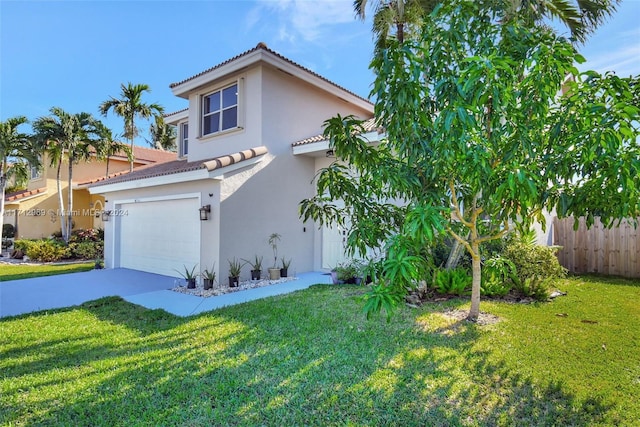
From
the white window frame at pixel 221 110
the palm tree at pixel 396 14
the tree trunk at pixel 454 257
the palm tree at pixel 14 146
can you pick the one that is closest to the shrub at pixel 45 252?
the palm tree at pixel 14 146

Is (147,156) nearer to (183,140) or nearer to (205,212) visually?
(183,140)

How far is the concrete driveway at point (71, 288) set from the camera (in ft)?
28.9

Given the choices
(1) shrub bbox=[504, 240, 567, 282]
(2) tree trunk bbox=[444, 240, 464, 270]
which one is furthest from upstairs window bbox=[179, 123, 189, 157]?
(1) shrub bbox=[504, 240, 567, 282]

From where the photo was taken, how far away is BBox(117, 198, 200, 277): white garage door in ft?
37.8

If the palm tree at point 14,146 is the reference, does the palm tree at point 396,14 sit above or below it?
Result: above

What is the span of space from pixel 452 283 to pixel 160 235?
10.4 m

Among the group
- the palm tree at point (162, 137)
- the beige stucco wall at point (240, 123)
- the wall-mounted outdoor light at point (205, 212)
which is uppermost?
the palm tree at point (162, 137)

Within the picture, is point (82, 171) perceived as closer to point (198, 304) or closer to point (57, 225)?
point (57, 225)

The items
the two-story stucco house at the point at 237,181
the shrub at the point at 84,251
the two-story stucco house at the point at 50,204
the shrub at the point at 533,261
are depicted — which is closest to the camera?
the shrub at the point at 533,261

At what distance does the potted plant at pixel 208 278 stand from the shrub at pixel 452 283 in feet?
21.2

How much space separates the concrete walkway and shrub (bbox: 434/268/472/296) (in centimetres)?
372

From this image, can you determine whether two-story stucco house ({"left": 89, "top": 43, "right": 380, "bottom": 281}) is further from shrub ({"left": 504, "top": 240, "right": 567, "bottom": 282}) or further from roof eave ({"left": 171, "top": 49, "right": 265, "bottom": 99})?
shrub ({"left": 504, "top": 240, "right": 567, "bottom": 282})

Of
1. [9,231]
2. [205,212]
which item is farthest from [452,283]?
[9,231]

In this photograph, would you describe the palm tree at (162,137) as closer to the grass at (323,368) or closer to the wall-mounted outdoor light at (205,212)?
the wall-mounted outdoor light at (205,212)
